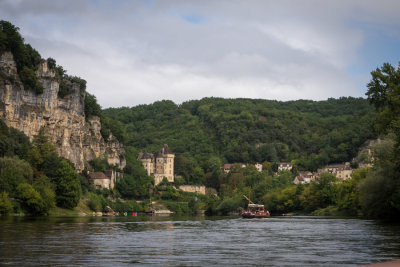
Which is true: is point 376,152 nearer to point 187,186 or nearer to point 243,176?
point 243,176

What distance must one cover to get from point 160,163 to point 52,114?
80.5 meters

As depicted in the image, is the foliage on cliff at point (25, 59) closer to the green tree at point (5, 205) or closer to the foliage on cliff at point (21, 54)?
the foliage on cliff at point (21, 54)

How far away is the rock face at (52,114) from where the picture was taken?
93875 mm

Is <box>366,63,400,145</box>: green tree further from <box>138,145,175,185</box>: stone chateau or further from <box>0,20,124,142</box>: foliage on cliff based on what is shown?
<box>138,145,175,185</box>: stone chateau

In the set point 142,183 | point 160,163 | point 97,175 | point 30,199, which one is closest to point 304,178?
point 160,163

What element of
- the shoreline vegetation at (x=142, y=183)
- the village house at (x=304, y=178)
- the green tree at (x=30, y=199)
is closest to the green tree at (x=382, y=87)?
the shoreline vegetation at (x=142, y=183)

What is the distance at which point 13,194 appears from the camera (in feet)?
236

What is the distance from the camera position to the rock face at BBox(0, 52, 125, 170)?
3696 inches

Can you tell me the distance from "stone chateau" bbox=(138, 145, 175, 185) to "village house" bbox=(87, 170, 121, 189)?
A: 49.2 metres

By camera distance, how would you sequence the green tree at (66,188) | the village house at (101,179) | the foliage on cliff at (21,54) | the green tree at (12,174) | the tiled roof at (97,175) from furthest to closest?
the tiled roof at (97,175)
the village house at (101,179)
the foliage on cliff at (21,54)
the green tree at (66,188)
the green tree at (12,174)

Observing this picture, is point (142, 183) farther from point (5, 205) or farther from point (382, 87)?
point (382, 87)

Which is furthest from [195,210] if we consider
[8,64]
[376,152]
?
[376,152]

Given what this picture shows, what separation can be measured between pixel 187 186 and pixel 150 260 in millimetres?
156723

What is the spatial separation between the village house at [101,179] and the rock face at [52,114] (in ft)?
11.4
